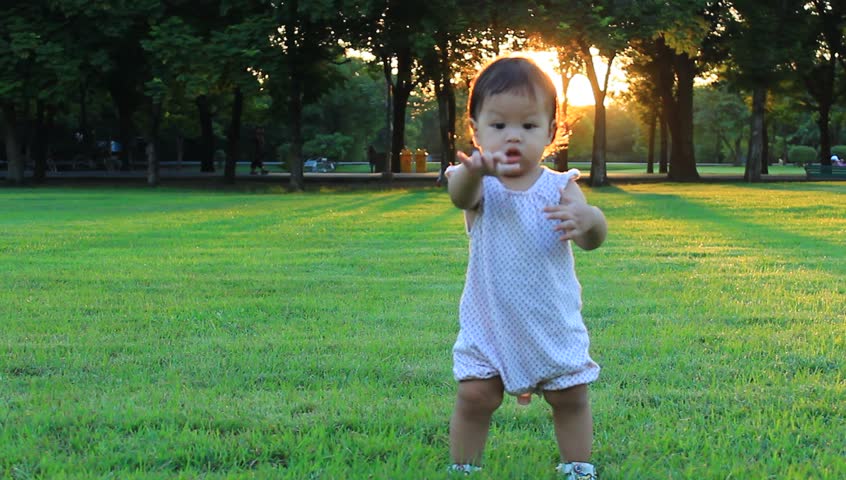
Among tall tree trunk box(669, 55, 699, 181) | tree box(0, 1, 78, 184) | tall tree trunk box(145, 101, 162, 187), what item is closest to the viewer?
tree box(0, 1, 78, 184)

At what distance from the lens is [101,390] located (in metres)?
4.85

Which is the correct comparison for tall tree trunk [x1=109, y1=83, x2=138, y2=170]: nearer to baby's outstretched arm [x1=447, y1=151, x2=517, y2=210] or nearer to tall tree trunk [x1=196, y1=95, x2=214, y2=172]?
tall tree trunk [x1=196, y1=95, x2=214, y2=172]

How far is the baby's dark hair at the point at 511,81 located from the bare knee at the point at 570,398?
39.2 inches

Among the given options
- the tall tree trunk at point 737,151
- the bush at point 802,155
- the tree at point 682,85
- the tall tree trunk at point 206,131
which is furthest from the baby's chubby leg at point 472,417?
the bush at point 802,155

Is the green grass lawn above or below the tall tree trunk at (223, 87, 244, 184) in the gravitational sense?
below

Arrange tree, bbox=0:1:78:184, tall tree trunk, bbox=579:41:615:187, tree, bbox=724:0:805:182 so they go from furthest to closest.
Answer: tree, bbox=724:0:805:182 < tall tree trunk, bbox=579:41:615:187 < tree, bbox=0:1:78:184

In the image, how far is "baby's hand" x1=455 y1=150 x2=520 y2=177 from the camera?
3254 mm

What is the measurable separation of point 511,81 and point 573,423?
50.2 inches

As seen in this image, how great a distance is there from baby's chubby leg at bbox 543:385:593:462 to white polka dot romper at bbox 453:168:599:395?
0.23 feet

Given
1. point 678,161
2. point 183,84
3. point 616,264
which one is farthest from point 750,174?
point 616,264

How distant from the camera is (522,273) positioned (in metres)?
3.50

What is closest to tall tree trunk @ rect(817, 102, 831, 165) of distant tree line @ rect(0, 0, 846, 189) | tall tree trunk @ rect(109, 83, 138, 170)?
distant tree line @ rect(0, 0, 846, 189)

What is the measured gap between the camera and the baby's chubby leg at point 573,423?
354cm

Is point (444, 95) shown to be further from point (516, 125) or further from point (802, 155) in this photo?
point (802, 155)
